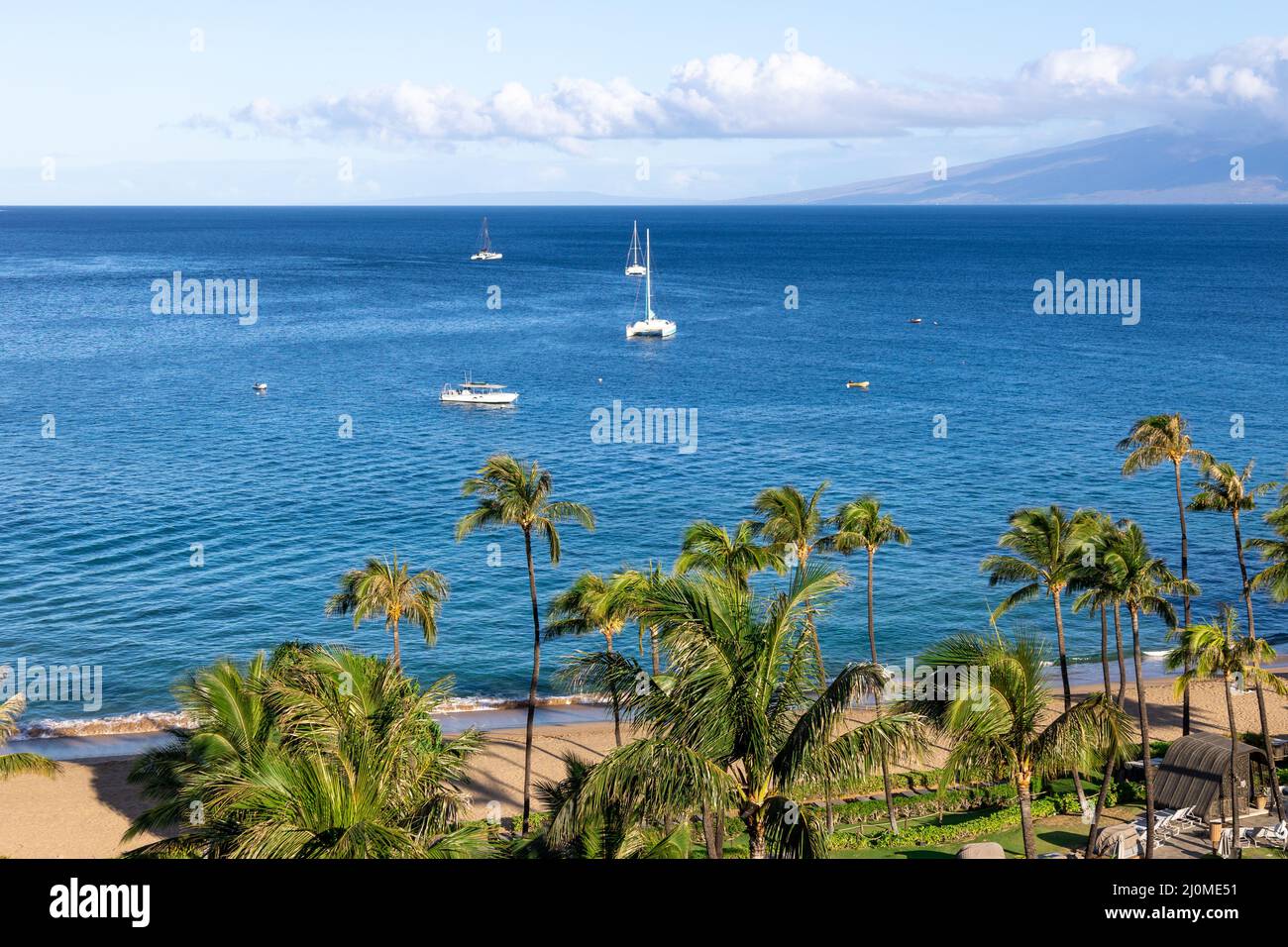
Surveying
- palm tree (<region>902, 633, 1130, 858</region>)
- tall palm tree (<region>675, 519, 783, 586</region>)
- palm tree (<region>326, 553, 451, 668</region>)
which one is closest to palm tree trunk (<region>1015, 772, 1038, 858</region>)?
palm tree (<region>902, 633, 1130, 858</region>)

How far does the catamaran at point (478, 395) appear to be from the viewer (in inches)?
3863

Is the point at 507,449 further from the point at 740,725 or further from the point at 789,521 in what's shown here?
the point at 740,725

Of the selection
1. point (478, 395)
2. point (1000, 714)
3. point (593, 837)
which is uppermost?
point (478, 395)

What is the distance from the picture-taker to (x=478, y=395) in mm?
98250

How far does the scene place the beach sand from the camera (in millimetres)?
34094

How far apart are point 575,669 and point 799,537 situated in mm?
19881

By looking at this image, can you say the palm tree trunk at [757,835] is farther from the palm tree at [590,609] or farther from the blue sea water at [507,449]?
the palm tree at [590,609]

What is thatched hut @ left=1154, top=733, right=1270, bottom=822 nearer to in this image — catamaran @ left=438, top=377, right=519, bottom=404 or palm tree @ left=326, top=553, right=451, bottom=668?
palm tree @ left=326, top=553, right=451, bottom=668

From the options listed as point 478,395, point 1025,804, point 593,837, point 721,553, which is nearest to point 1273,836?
point 1025,804

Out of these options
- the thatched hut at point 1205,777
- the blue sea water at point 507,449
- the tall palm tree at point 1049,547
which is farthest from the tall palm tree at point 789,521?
the blue sea water at point 507,449

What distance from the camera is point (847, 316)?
154 m

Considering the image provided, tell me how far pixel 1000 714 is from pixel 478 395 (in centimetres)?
8107

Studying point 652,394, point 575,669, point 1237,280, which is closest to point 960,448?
point 652,394
